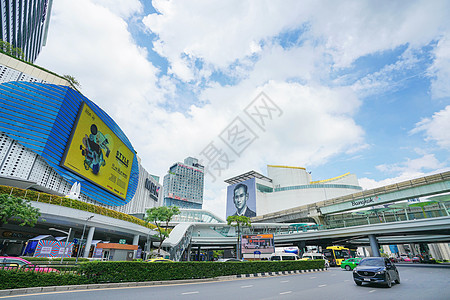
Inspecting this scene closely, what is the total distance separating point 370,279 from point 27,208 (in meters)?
27.0

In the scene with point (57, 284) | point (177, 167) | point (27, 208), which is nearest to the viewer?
point (57, 284)

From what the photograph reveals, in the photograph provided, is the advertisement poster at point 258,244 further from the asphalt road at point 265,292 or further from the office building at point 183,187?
the office building at point 183,187

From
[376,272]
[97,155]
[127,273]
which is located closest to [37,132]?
[97,155]

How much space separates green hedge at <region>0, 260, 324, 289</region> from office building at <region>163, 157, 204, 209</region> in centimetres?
13899

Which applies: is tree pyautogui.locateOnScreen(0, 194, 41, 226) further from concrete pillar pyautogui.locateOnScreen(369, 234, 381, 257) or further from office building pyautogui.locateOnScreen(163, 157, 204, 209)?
office building pyautogui.locateOnScreen(163, 157, 204, 209)

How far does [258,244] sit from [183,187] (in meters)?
133

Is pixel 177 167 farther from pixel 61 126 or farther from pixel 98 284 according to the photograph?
pixel 98 284

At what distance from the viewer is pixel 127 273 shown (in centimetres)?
1267

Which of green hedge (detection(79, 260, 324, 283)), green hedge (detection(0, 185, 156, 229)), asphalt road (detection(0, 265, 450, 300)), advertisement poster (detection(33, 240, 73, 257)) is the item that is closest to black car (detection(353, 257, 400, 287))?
asphalt road (detection(0, 265, 450, 300))

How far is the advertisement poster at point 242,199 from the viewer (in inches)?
3856

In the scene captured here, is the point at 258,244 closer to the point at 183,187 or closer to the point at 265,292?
the point at 265,292

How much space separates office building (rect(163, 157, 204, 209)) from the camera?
505 ft

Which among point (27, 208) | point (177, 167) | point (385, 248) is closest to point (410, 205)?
point (27, 208)

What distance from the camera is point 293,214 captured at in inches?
2244
